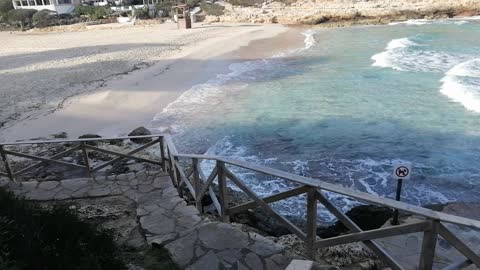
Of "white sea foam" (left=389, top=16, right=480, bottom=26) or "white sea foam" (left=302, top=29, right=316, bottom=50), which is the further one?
"white sea foam" (left=389, top=16, right=480, bottom=26)

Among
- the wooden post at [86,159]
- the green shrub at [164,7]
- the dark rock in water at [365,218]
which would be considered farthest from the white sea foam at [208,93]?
the green shrub at [164,7]

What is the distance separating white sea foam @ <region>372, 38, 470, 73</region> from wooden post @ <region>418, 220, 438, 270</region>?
66.2ft

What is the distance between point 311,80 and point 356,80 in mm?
2253

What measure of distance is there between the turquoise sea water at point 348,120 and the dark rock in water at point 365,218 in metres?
0.61

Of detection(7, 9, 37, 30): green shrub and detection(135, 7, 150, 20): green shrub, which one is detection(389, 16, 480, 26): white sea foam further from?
detection(7, 9, 37, 30): green shrub

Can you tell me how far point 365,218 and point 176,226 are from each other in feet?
14.4

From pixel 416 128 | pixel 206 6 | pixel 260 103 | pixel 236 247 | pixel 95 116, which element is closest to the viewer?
pixel 236 247

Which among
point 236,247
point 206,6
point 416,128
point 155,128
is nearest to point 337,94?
point 416,128

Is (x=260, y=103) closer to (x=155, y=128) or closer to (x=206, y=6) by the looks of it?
(x=155, y=128)

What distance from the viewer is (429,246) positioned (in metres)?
2.86

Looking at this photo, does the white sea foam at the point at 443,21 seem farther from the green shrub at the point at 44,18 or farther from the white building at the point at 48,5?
the white building at the point at 48,5

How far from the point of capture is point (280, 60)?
2519 cm

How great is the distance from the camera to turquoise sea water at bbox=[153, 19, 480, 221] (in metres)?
9.84

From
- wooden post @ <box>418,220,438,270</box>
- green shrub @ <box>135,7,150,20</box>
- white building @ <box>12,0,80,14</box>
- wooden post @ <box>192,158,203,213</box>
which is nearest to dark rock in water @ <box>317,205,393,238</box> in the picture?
wooden post @ <box>192,158,203,213</box>
